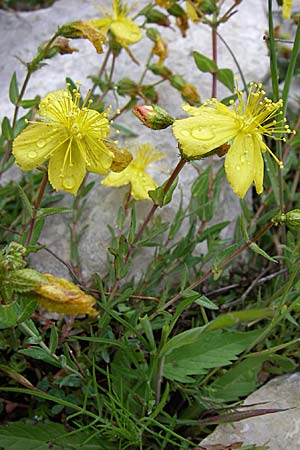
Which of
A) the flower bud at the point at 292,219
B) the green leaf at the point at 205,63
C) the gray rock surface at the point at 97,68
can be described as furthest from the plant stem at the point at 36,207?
the green leaf at the point at 205,63

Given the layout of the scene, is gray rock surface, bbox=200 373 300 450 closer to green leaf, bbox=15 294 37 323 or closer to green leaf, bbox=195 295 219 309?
green leaf, bbox=195 295 219 309

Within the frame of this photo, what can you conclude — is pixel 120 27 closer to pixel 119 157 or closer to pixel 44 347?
pixel 119 157

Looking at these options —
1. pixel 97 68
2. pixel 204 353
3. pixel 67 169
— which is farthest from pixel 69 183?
pixel 97 68

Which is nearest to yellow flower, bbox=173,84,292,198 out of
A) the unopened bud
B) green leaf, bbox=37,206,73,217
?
green leaf, bbox=37,206,73,217

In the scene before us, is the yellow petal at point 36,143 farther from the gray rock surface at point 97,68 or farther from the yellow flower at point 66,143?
the gray rock surface at point 97,68

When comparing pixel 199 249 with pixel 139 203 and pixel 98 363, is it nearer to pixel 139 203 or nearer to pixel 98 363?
pixel 139 203
